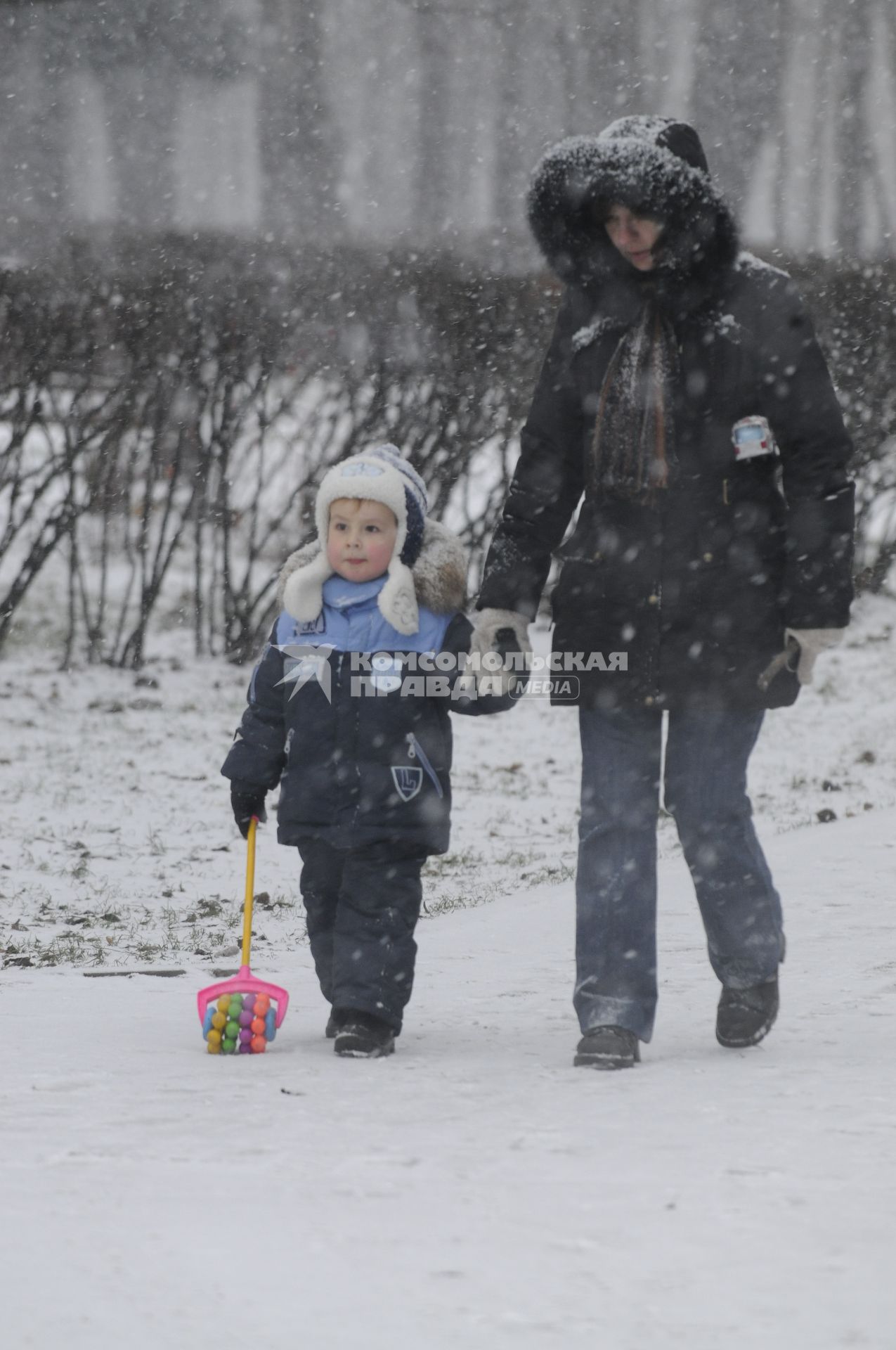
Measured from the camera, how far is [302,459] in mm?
10008

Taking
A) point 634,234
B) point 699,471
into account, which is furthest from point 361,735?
point 634,234

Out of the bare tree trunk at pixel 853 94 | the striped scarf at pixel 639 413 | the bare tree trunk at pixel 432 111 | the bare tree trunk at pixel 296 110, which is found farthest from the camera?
the bare tree trunk at pixel 853 94

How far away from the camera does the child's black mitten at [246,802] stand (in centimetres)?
350

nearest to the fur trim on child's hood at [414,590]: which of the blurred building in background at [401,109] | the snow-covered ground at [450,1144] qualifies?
the snow-covered ground at [450,1144]

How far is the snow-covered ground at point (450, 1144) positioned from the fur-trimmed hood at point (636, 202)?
1466 millimetres

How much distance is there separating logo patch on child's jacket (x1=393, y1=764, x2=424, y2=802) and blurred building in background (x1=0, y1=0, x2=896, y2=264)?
710 centimetres

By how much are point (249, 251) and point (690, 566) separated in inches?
265

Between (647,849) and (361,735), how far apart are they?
23.4 inches

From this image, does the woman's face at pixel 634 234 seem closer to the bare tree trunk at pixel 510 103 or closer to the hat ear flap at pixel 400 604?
the hat ear flap at pixel 400 604

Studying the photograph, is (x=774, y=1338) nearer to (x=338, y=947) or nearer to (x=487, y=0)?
(x=338, y=947)

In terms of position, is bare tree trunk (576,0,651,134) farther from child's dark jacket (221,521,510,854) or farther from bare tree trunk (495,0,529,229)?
child's dark jacket (221,521,510,854)

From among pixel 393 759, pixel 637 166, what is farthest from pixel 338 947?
pixel 637 166

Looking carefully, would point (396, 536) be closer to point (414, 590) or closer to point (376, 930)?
point (414, 590)

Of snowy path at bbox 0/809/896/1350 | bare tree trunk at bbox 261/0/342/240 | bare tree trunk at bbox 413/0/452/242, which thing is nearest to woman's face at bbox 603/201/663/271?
snowy path at bbox 0/809/896/1350
